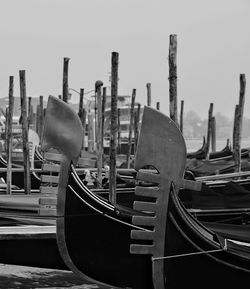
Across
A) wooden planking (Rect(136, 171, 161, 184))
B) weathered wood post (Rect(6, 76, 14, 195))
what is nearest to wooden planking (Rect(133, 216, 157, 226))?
wooden planking (Rect(136, 171, 161, 184))

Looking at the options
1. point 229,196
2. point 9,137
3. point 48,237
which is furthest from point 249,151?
point 48,237

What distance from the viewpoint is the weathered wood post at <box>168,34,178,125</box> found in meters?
6.18

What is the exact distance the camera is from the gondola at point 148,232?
13.9ft

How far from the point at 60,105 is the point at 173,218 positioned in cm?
109

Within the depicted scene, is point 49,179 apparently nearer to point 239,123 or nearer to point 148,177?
point 148,177

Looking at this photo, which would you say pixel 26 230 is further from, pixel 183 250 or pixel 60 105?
pixel 183 250

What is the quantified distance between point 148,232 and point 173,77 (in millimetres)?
2129

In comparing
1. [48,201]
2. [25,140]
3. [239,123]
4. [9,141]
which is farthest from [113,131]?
[239,123]

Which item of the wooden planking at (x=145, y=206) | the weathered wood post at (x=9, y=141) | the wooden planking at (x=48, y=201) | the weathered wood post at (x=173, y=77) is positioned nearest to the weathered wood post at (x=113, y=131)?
the weathered wood post at (x=173, y=77)

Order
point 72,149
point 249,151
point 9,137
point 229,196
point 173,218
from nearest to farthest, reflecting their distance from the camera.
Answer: point 173,218 → point 72,149 → point 229,196 → point 9,137 → point 249,151

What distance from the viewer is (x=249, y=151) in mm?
13648

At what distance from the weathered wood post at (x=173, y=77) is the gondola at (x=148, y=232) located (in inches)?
53.7

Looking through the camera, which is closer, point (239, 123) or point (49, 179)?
point (49, 179)

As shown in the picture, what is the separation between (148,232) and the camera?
14.5ft
